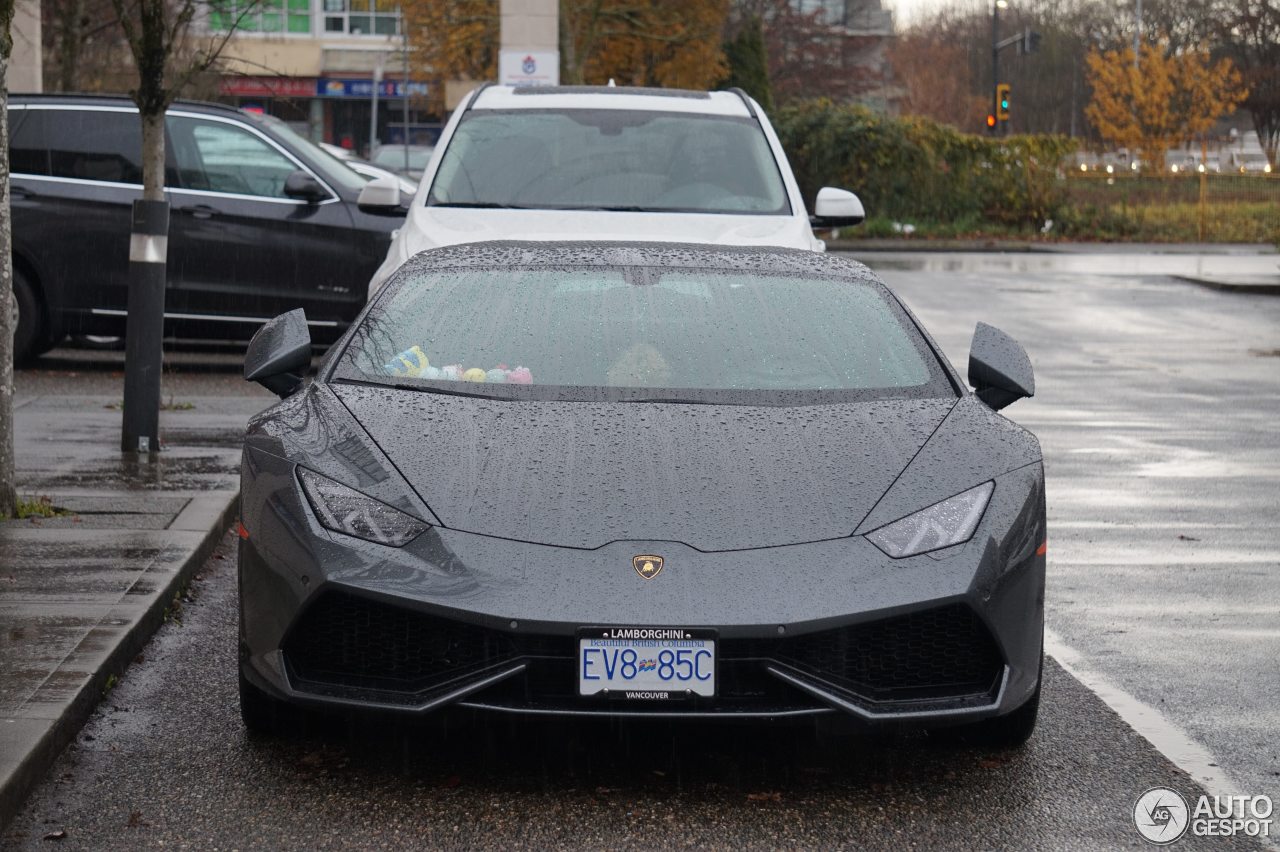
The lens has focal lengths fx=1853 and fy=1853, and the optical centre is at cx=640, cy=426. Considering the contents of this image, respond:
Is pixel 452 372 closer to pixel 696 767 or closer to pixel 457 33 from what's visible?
pixel 696 767

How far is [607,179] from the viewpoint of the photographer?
32.0ft

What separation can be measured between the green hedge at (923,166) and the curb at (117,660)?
32.3 meters

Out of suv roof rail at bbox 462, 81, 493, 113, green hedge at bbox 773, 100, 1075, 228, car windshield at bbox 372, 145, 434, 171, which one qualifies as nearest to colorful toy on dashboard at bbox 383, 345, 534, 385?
suv roof rail at bbox 462, 81, 493, 113

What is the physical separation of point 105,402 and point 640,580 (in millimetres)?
7584

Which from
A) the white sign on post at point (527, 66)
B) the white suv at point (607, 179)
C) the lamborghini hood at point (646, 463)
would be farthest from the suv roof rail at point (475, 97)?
the white sign on post at point (527, 66)

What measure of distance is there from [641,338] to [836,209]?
4804mm

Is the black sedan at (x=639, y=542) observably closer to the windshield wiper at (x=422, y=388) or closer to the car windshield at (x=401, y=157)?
the windshield wiper at (x=422, y=388)

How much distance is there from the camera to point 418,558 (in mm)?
4258

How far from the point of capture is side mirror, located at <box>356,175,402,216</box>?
32.7 ft

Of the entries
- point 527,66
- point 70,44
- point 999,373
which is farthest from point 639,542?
point 527,66

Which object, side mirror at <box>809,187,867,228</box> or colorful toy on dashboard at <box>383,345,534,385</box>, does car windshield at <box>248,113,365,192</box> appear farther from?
colorful toy on dashboard at <box>383,345,534,385</box>

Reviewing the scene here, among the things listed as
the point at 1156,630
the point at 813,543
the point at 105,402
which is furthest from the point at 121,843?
the point at 105,402

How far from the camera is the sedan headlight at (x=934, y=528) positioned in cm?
433

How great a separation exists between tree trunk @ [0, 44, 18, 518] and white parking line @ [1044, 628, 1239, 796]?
3.91m
